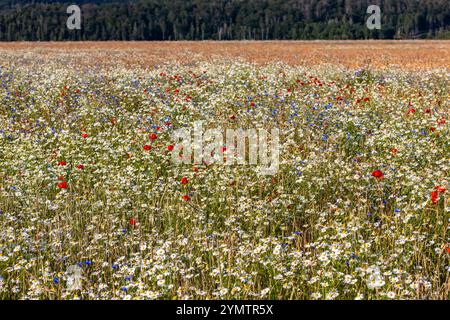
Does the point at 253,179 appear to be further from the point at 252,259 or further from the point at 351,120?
the point at 351,120

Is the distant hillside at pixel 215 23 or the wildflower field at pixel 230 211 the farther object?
the distant hillside at pixel 215 23

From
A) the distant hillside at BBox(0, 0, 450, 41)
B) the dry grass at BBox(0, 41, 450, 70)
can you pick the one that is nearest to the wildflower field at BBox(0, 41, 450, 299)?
the dry grass at BBox(0, 41, 450, 70)

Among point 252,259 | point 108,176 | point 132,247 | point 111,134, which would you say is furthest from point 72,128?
point 252,259

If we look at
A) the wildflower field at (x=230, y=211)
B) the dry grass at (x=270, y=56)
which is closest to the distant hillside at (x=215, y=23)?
the dry grass at (x=270, y=56)

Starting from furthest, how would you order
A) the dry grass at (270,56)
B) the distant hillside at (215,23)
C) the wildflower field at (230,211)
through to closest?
the distant hillside at (215,23), the dry grass at (270,56), the wildflower field at (230,211)

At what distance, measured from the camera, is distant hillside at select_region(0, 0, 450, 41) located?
153 m

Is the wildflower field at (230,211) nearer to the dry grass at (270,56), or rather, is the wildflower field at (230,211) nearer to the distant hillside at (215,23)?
the dry grass at (270,56)

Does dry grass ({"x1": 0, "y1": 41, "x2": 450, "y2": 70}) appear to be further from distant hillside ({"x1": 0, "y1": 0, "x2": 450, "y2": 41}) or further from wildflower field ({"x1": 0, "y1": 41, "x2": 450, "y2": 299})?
distant hillside ({"x1": 0, "y1": 0, "x2": 450, "y2": 41})

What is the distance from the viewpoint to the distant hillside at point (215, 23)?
153m

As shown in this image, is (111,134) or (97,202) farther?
(111,134)

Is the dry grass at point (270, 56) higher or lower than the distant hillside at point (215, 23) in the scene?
lower

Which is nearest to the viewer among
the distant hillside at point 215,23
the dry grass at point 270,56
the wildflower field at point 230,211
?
the wildflower field at point 230,211

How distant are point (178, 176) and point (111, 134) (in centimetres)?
263

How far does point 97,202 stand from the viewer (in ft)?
22.9
